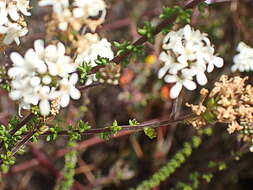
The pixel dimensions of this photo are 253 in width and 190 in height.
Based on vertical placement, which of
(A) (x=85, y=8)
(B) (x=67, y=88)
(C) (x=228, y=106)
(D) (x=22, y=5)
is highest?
(A) (x=85, y=8)

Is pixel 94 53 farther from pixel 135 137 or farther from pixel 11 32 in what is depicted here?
pixel 135 137

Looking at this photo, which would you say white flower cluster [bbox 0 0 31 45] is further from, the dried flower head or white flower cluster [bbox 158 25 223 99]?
the dried flower head

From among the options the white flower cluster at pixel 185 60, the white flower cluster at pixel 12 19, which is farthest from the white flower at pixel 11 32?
the white flower cluster at pixel 185 60

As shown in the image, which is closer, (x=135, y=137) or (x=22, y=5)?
(x=22, y=5)

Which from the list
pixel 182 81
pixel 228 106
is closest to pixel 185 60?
pixel 182 81

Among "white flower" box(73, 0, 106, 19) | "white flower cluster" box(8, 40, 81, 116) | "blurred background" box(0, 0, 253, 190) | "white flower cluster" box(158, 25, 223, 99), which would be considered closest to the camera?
"white flower cluster" box(8, 40, 81, 116)

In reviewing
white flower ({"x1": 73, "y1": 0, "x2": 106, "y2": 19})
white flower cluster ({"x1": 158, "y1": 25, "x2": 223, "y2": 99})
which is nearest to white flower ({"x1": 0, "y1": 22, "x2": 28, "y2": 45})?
white flower ({"x1": 73, "y1": 0, "x2": 106, "y2": 19})

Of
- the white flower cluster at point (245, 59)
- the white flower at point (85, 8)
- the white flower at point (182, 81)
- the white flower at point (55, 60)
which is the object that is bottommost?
the white flower at point (182, 81)

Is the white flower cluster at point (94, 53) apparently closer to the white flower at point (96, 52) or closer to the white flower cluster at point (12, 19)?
the white flower at point (96, 52)

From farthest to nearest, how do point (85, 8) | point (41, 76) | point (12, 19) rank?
point (85, 8)
point (12, 19)
point (41, 76)
